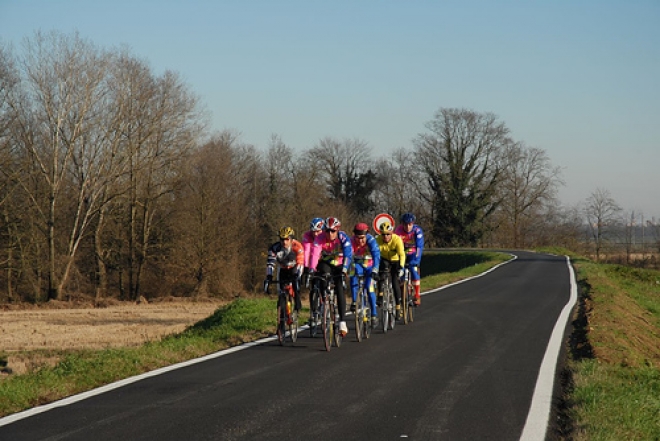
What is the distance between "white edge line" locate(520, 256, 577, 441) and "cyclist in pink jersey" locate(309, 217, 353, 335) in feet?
10.5

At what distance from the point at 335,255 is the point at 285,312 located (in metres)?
1.18

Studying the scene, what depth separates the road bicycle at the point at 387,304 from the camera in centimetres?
1432

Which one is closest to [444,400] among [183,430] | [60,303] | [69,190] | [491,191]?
[183,430]

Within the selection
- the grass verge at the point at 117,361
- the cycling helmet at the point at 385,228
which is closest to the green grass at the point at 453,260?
the cycling helmet at the point at 385,228

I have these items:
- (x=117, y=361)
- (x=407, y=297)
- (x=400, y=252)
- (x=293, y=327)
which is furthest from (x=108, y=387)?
(x=407, y=297)

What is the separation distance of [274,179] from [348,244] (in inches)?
2323

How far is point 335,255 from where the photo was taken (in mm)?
12531

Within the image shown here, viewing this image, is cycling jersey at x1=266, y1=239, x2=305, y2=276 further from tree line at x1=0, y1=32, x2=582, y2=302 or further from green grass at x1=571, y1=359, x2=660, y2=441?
tree line at x1=0, y1=32, x2=582, y2=302

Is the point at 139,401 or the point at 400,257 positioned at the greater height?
the point at 400,257

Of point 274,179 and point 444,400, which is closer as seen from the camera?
point 444,400

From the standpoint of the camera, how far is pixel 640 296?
1077 inches

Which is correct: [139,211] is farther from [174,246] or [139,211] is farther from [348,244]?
[348,244]

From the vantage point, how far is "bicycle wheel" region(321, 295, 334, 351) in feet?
38.6

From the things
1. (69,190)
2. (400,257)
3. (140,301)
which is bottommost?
(140,301)
